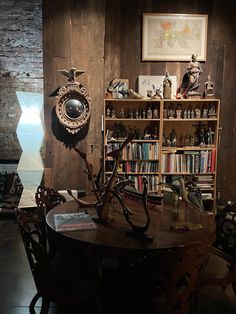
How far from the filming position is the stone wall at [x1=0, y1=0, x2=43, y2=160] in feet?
16.9

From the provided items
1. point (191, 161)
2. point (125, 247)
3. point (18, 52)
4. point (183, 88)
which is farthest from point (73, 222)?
point (18, 52)

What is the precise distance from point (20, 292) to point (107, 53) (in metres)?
3.02

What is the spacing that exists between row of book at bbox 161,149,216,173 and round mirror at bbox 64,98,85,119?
1.22 meters

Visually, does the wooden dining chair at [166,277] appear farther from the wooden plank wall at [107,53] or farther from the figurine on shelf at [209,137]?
the figurine on shelf at [209,137]

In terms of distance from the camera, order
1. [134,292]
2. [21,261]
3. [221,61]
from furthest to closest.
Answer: [221,61] < [21,261] < [134,292]

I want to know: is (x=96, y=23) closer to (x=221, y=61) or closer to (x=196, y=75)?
(x=196, y=75)

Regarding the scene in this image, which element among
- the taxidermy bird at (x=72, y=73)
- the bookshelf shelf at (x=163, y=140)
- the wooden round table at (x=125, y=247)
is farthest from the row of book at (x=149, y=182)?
the wooden round table at (x=125, y=247)

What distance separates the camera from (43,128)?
4.33 m

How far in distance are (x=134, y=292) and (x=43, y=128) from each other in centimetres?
292

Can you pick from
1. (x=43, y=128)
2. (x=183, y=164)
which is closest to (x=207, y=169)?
(x=183, y=164)

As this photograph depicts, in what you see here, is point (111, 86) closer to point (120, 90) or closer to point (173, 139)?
point (120, 90)

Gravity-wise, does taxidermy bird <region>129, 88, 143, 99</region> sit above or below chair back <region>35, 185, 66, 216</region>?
above

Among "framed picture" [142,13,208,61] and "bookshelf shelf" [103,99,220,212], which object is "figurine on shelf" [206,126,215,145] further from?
"framed picture" [142,13,208,61]

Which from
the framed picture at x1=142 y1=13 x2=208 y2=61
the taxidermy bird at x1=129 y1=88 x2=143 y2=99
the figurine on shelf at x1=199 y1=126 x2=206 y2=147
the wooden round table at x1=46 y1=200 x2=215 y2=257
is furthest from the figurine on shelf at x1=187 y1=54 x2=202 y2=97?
the wooden round table at x1=46 y1=200 x2=215 y2=257
